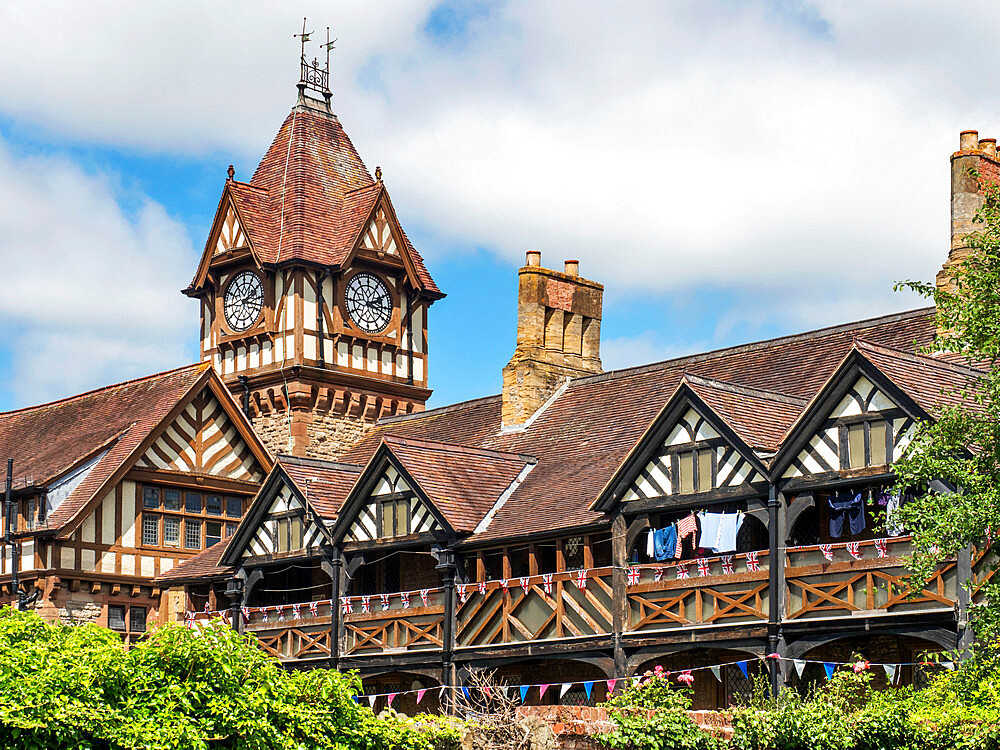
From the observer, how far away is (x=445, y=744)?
18.8m

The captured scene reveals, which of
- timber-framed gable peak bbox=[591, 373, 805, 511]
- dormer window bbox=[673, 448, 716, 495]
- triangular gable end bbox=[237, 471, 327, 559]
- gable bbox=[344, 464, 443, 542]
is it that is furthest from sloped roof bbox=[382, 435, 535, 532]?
dormer window bbox=[673, 448, 716, 495]

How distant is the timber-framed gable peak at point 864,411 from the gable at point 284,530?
10.7 m

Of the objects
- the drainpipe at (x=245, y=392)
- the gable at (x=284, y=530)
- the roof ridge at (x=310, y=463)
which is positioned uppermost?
the drainpipe at (x=245, y=392)

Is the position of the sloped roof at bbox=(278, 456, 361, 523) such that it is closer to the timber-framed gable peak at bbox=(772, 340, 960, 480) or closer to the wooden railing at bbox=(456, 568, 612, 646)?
the wooden railing at bbox=(456, 568, 612, 646)

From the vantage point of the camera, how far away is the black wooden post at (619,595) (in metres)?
25.5

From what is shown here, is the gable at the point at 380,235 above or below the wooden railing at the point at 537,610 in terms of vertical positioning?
above

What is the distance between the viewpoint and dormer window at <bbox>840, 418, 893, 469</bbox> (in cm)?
2280

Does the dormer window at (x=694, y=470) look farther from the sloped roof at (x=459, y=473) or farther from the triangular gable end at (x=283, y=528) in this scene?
the triangular gable end at (x=283, y=528)

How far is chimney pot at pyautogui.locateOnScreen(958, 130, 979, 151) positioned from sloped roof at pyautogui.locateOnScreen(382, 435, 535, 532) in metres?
9.72

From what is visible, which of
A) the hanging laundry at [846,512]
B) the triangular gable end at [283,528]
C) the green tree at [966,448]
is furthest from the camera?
the triangular gable end at [283,528]

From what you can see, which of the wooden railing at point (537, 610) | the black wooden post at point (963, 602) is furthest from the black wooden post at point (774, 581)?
the wooden railing at point (537, 610)

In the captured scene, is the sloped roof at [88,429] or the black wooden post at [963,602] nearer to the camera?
the black wooden post at [963,602]

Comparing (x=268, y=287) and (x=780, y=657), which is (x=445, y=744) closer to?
(x=780, y=657)

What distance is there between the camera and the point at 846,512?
2416cm
